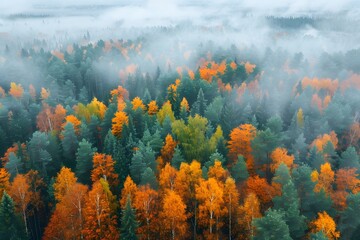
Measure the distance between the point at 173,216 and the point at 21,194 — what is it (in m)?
21.5

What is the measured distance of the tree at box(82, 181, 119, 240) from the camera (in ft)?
127

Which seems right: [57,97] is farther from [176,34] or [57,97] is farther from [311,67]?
[176,34]

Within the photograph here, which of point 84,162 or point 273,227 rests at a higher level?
point 273,227

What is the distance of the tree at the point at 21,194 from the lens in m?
44.8

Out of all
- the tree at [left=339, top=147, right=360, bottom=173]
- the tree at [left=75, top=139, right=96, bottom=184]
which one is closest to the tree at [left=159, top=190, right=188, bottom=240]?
the tree at [left=75, top=139, right=96, bottom=184]

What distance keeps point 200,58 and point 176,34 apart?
64177 mm

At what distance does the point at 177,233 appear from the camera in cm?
3972

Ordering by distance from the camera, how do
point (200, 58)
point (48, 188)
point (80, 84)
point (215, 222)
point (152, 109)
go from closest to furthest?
point (215, 222) < point (48, 188) < point (152, 109) < point (80, 84) < point (200, 58)

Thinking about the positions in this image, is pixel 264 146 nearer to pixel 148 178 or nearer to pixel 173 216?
pixel 148 178

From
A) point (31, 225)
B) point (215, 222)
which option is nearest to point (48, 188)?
point (31, 225)

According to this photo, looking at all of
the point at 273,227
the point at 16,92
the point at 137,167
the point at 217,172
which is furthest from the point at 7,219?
the point at 16,92

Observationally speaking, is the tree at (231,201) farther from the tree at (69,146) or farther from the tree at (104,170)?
the tree at (69,146)

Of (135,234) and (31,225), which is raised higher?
(135,234)

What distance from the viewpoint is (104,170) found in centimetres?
4681
